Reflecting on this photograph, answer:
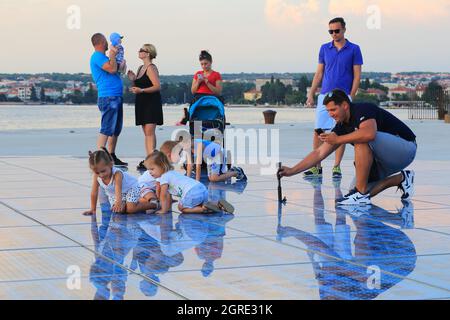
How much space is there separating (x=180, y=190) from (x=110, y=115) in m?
5.74

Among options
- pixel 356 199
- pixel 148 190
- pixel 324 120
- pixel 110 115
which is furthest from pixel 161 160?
pixel 110 115

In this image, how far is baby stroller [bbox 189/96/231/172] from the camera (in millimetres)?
13445

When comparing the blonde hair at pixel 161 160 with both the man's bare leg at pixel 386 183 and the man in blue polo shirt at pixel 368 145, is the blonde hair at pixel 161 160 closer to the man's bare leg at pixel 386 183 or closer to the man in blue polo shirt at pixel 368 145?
the man in blue polo shirt at pixel 368 145

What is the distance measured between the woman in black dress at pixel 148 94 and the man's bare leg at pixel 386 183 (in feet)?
17.9

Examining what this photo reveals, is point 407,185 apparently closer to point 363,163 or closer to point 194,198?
point 363,163

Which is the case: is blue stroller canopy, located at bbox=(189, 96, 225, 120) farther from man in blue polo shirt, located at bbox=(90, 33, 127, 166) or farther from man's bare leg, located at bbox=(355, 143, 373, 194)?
man's bare leg, located at bbox=(355, 143, 373, 194)

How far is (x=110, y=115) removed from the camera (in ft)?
47.1

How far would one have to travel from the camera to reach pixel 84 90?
83812 millimetres

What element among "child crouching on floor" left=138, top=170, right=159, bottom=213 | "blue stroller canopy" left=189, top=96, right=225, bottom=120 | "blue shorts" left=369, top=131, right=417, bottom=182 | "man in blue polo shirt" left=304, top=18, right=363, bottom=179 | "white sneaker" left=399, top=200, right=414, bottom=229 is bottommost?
"white sneaker" left=399, top=200, right=414, bottom=229

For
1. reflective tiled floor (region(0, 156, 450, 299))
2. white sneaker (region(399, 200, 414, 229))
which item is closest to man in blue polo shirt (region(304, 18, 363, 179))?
reflective tiled floor (region(0, 156, 450, 299))

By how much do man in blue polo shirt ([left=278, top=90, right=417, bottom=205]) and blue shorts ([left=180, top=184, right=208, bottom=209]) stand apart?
1.11 metres

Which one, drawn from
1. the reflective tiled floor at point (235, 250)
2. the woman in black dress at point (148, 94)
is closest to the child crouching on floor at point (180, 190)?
the reflective tiled floor at point (235, 250)
